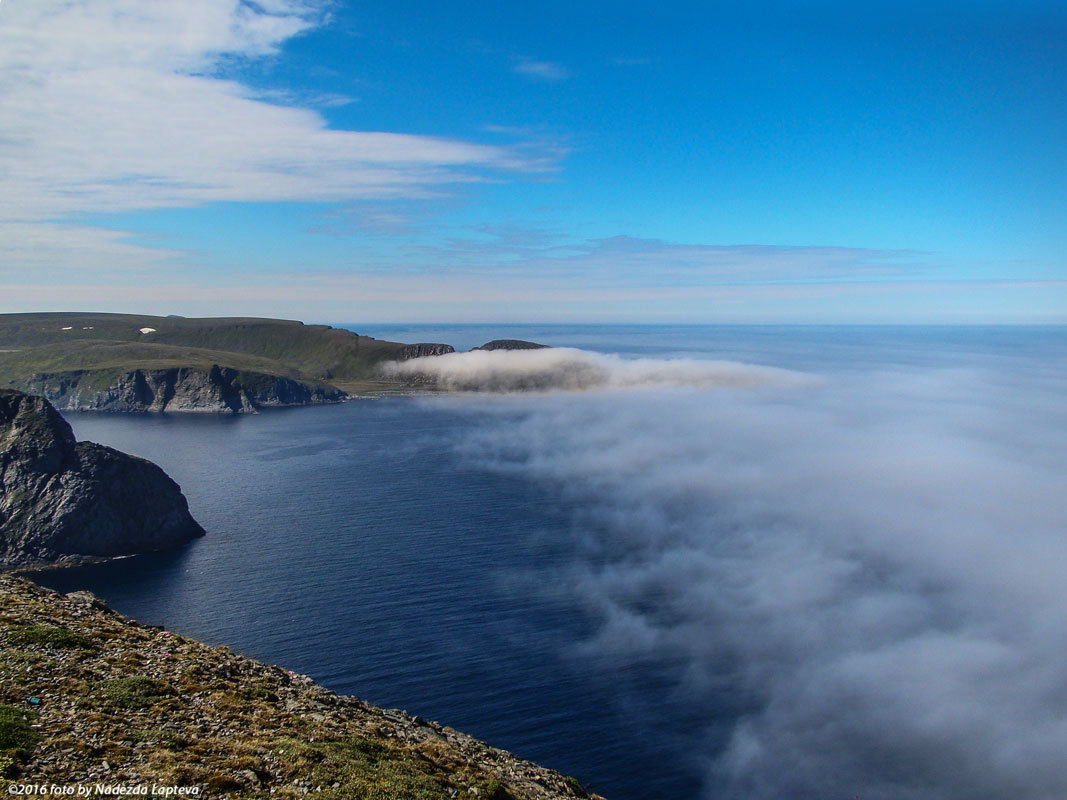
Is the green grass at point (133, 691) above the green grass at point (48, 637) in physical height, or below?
below

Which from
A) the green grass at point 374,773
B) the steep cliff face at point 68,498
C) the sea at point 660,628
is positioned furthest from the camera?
the steep cliff face at point 68,498

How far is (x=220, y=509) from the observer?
156 metres

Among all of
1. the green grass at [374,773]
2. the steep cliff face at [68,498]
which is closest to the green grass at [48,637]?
the green grass at [374,773]

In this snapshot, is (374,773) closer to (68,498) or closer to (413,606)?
(413,606)

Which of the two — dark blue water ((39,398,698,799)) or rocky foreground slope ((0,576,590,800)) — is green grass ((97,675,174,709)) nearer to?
rocky foreground slope ((0,576,590,800))

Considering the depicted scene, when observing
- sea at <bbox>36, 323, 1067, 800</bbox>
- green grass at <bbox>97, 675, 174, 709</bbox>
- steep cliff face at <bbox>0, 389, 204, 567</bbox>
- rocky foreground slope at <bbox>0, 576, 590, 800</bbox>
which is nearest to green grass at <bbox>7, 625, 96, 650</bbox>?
rocky foreground slope at <bbox>0, 576, 590, 800</bbox>

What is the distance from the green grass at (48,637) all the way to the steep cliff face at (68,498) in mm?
98251

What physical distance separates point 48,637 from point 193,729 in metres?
14.3

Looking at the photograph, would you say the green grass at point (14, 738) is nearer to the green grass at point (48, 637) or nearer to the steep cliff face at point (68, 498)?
the green grass at point (48, 637)

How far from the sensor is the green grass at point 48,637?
125 feet

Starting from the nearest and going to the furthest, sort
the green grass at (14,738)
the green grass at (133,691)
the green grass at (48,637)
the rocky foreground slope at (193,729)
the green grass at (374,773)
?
the green grass at (14,738), the rocky foreground slope at (193,729), the green grass at (374,773), the green grass at (133,691), the green grass at (48,637)

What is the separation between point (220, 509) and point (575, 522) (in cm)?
8476

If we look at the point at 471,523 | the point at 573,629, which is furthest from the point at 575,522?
the point at 573,629

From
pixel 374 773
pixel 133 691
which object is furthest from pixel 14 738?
pixel 374 773
